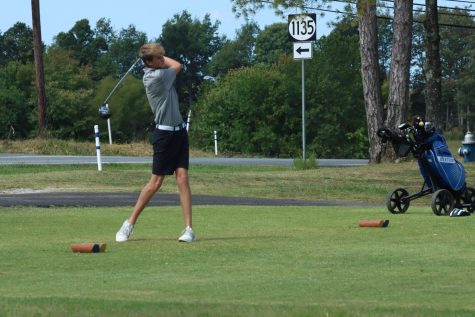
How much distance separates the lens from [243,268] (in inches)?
398

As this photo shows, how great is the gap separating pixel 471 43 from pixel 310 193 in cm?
11273

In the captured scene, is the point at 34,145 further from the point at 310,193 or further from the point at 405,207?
the point at 405,207

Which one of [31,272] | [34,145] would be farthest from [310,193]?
[34,145]

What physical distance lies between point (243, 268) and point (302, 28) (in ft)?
65.4

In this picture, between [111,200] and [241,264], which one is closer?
[241,264]

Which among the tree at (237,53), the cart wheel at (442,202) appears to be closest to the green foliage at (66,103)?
the tree at (237,53)

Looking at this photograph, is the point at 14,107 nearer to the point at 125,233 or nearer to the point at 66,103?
the point at 66,103

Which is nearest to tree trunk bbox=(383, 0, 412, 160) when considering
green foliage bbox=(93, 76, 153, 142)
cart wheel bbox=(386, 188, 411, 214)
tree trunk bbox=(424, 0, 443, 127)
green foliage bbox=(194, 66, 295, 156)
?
tree trunk bbox=(424, 0, 443, 127)

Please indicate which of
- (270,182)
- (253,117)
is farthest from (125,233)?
(253,117)

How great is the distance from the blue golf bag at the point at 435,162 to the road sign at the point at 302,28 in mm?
12749

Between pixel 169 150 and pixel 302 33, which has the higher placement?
pixel 302 33

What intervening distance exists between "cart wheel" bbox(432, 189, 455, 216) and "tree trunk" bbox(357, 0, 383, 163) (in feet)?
50.1

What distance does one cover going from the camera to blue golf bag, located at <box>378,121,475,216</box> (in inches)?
651

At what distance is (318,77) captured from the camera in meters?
61.4
